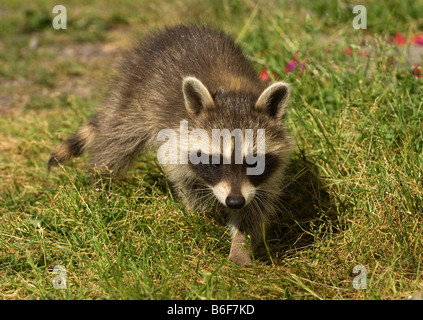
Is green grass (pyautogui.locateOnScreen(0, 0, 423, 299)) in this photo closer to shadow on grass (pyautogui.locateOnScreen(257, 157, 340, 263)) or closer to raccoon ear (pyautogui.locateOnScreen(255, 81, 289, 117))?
shadow on grass (pyautogui.locateOnScreen(257, 157, 340, 263))

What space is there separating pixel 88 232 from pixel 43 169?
1.55m

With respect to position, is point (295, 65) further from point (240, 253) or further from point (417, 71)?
point (240, 253)

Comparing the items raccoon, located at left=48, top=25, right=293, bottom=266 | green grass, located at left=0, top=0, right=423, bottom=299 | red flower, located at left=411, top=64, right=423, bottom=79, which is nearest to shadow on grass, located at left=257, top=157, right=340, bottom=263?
green grass, located at left=0, top=0, right=423, bottom=299

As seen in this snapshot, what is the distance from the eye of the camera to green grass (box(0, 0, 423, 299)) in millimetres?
3178

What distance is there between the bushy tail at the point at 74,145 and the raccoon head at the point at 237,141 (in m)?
1.28

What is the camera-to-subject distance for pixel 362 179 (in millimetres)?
3893

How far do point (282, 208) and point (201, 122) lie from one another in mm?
1063

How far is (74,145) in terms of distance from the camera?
4.65 meters

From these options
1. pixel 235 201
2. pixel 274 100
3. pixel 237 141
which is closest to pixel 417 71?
pixel 274 100

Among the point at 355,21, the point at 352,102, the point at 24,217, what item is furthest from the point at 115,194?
the point at 355,21

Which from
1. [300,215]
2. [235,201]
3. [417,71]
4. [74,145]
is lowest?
[300,215]

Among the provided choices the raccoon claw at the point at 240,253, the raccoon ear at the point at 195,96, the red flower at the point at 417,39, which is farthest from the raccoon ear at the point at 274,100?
the red flower at the point at 417,39

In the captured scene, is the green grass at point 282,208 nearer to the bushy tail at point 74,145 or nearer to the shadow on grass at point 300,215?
the shadow on grass at point 300,215

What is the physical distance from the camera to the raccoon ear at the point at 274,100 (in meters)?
3.58
